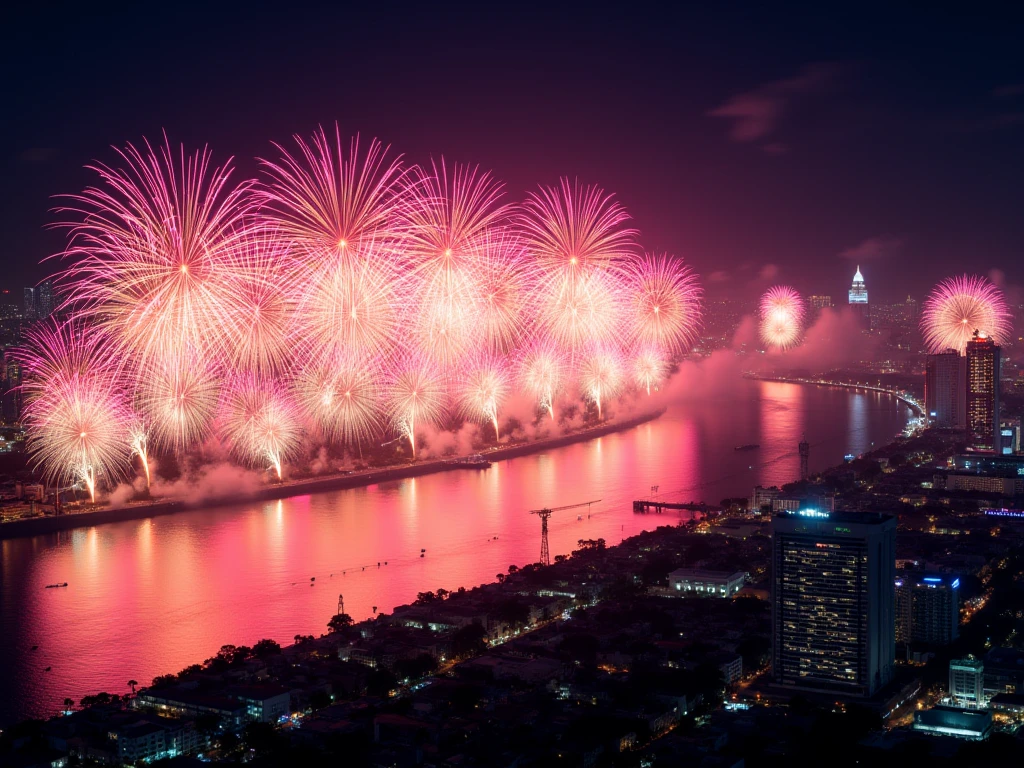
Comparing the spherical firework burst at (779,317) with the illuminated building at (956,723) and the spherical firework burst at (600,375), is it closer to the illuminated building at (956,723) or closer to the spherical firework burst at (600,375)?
the spherical firework burst at (600,375)

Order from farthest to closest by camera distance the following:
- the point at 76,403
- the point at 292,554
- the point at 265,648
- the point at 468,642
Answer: the point at 76,403, the point at 292,554, the point at 468,642, the point at 265,648

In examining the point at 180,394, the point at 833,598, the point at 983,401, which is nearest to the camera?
the point at 833,598

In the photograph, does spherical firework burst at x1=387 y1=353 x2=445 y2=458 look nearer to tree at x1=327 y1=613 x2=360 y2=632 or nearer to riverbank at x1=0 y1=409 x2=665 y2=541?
riverbank at x1=0 y1=409 x2=665 y2=541

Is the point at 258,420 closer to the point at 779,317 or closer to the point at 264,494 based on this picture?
the point at 264,494

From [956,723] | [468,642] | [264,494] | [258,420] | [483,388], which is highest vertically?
[483,388]

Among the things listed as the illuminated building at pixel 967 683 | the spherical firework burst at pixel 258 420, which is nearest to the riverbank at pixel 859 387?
the spherical firework burst at pixel 258 420

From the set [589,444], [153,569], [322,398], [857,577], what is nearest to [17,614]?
[153,569]

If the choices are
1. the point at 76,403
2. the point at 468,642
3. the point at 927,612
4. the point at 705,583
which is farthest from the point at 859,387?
the point at 468,642

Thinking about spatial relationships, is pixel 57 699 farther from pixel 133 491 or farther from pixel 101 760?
pixel 133 491
